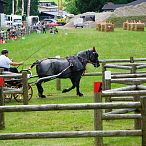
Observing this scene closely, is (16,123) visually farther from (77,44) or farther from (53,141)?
(77,44)

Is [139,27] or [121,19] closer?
[139,27]

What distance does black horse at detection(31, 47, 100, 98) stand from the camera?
679 inches

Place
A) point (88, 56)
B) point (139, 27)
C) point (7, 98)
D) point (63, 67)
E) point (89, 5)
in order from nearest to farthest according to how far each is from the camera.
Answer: point (7, 98) → point (63, 67) → point (88, 56) → point (139, 27) → point (89, 5)

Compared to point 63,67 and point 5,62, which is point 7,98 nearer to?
point 5,62

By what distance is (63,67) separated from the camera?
17.5m

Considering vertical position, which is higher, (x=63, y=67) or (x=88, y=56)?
(x=88, y=56)

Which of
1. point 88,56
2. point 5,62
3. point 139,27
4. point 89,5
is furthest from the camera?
point 89,5

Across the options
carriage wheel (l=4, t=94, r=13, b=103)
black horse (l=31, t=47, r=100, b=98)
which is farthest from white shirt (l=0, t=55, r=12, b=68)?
carriage wheel (l=4, t=94, r=13, b=103)

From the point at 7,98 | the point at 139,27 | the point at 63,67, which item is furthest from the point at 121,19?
the point at 7,98

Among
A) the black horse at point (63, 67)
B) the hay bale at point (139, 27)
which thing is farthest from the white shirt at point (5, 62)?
the hay bale at point (139, 27)

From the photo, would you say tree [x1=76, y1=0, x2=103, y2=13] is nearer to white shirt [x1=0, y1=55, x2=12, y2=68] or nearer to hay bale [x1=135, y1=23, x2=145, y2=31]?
hay bale [x1=135, y1=23, x2=145, y2=31]

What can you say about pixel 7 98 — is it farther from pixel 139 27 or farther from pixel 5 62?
pixel 139 27

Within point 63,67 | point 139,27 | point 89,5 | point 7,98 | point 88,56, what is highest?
point 89,5

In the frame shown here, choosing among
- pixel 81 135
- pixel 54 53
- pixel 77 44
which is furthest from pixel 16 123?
pixel 77 44
